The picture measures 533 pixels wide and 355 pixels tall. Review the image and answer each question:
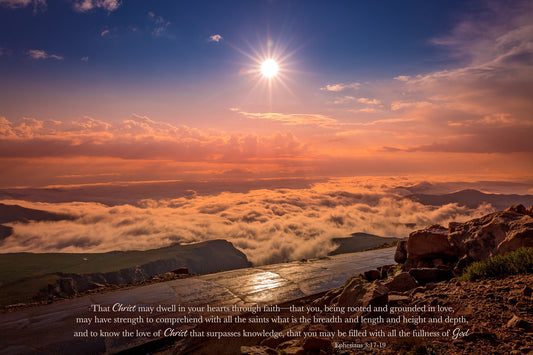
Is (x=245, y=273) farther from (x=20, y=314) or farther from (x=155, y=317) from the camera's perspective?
(x=20, y=314)

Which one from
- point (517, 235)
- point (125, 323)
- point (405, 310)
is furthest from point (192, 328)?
point (517, 235)

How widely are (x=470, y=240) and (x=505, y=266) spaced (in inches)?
92.3

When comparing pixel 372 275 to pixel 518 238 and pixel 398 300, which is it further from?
pixel 518 238

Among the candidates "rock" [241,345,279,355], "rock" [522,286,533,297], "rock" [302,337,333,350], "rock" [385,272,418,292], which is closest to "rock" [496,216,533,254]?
"rock" [385,272,418,292]

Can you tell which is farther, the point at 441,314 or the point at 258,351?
the point at 441,314

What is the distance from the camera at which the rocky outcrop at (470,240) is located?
26.2ft

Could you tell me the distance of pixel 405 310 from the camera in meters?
6.54

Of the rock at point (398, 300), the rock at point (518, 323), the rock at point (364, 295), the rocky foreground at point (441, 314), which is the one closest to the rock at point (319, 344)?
the rocky foreground at point (441, 314)

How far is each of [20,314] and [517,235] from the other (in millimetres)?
15891

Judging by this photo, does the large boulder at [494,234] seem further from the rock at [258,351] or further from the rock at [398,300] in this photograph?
the rock at [258,351]

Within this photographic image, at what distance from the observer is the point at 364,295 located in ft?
24.8

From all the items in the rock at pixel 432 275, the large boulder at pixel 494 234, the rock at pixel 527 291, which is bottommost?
the rock at pixel 432 275

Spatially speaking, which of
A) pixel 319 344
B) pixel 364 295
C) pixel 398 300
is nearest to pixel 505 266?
pixel 398 300

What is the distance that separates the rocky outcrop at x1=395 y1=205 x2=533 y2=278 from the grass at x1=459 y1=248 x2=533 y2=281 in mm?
889
